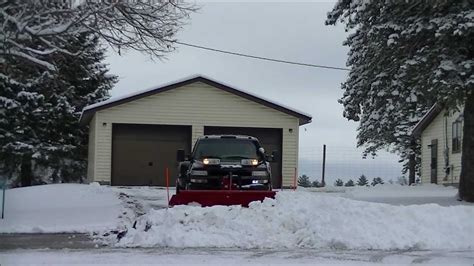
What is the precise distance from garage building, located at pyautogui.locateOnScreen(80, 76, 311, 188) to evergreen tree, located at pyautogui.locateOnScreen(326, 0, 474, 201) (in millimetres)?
8471

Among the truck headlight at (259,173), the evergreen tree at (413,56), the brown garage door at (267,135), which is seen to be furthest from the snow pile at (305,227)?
the brown garage door at (267,135)

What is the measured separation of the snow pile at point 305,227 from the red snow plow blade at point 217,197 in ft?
2.17

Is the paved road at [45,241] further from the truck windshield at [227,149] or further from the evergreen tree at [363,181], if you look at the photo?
the evergreen tree at [363,181]

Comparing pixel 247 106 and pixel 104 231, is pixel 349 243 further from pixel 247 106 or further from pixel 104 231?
pixel 247 106

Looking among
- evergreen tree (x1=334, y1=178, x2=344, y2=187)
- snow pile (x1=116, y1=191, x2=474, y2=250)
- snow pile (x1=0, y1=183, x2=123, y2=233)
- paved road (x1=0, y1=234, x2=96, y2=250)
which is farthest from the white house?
paved road (x1=0, y1=234, x2=96, y2=250)

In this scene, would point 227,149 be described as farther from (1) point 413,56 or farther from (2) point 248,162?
(1) point 413,56

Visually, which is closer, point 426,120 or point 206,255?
point 206,255

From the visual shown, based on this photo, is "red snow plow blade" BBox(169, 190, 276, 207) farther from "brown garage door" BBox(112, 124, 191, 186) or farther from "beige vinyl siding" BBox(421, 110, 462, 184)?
"beige vinyl siding" BBox(421, 110, 462, 184)

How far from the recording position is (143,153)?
93.6 feet

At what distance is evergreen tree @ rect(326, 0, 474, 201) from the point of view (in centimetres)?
1622

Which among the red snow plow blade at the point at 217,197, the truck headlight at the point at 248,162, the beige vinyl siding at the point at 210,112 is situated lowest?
the red snow plow blade at the point at 217,197

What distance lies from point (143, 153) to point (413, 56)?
566 inches

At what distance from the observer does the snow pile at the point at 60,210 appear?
14492mm

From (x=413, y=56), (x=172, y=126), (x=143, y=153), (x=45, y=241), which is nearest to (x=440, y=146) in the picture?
(x=172, y=126)
